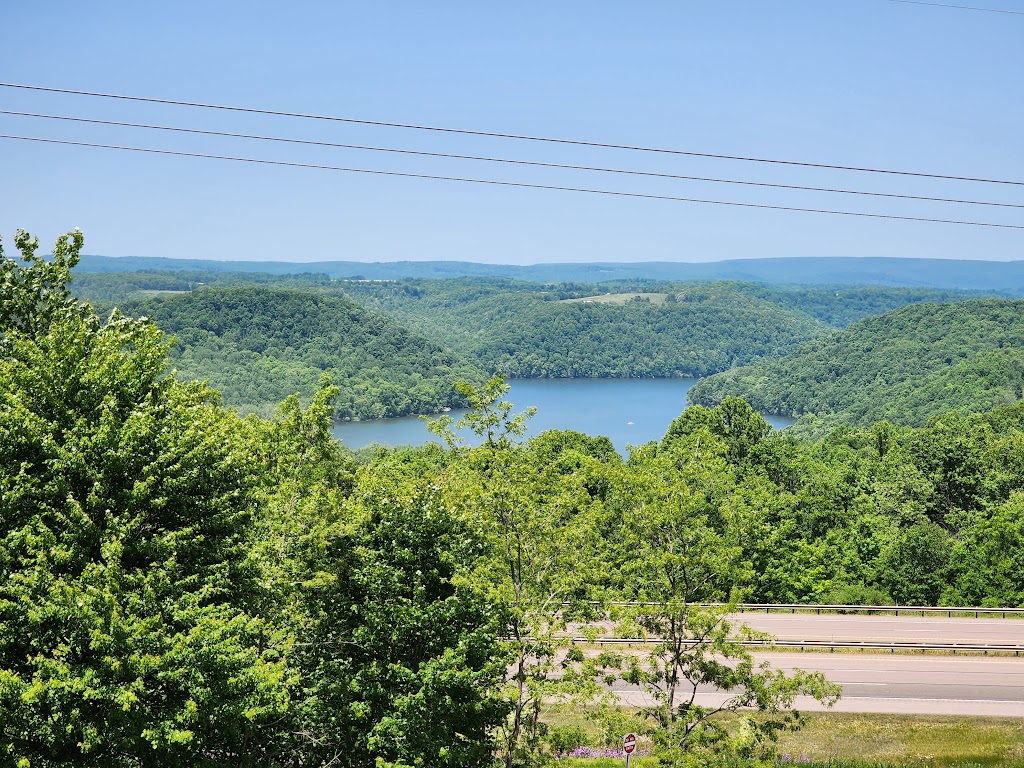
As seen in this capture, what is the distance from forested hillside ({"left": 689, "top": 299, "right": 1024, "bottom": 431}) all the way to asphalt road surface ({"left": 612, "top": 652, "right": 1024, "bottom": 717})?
8646cm

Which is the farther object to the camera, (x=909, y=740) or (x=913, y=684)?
(x=913, y=684)

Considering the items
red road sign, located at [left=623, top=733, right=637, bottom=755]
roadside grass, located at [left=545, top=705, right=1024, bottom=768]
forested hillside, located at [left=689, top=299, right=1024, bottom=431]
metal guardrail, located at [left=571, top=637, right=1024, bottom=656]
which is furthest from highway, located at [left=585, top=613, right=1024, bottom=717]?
forested hillside, located at [left=689, top=299, right=1024, bottom=431]

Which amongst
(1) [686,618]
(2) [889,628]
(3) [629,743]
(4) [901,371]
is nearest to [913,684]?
(2) [889,628]

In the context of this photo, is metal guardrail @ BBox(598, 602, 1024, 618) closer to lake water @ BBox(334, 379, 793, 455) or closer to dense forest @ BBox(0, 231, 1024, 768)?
dense forest @ BBox(0, 231, 1024, 768)

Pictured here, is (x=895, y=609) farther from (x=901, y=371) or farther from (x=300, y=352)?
(x=300, y=352)

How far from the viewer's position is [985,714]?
66.0 ft

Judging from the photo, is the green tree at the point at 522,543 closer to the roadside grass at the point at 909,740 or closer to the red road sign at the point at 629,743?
the red road sign at the point at 629,743

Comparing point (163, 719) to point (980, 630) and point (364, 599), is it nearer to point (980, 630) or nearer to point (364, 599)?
point (364, 599)

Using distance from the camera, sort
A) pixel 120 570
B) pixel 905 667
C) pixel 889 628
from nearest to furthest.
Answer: pixel 120 570 → pixel 905 667 → pixel 889 628

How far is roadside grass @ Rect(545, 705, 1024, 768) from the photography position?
57.0 ft

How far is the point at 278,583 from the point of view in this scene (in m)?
10.8

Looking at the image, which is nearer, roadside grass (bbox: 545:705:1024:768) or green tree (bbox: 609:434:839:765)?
green tree (bbox: 609:434:839:765)

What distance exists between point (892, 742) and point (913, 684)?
3.65m

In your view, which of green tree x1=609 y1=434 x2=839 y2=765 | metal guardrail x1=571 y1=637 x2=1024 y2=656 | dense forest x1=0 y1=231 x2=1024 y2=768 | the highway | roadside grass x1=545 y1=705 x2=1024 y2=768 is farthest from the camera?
metal guardrail x1=571 y1=637 x2=1024 y2=656
